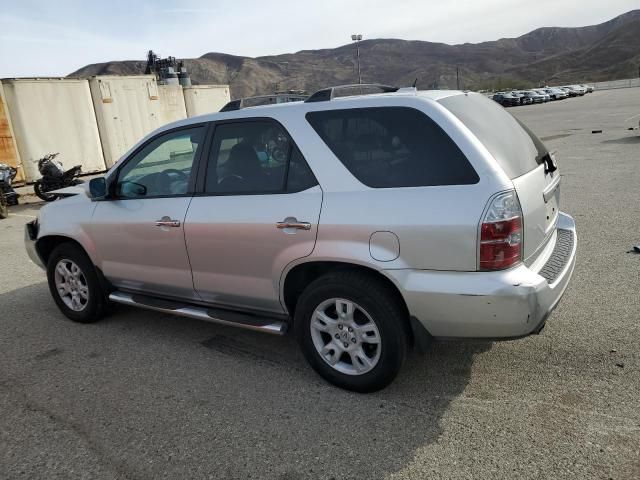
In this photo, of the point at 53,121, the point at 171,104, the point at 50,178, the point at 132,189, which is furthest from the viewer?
the point at 171,104

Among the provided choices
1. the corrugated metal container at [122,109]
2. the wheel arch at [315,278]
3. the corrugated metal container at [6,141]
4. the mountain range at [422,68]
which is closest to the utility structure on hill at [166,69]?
the corrugated metal container at [122,109]

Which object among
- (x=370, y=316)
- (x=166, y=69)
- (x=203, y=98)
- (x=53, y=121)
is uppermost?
(x=166, y=69)

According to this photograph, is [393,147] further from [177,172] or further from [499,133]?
A: [177,172]

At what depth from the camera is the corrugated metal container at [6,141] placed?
42.7 feet

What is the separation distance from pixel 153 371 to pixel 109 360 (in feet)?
1.51

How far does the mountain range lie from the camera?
421ft

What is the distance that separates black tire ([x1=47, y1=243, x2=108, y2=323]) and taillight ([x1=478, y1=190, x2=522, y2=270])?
3.36 metres

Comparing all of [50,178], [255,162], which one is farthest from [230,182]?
[50,178]

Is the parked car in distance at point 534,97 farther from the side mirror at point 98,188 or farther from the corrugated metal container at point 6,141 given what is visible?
the side mirror at point 98,188

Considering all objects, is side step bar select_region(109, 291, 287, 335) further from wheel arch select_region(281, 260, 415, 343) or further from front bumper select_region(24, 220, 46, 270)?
front bumper select_region(24, 220, 46, 270)

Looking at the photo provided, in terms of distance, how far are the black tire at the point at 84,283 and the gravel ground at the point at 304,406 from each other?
15 cm

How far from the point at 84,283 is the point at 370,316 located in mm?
2897

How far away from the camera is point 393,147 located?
119 inches

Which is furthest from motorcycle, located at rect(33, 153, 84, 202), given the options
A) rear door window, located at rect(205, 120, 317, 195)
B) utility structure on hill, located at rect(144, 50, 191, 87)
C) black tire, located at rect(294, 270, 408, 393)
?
utility structure on hill, located at rect(144, 50, 191, 87)
